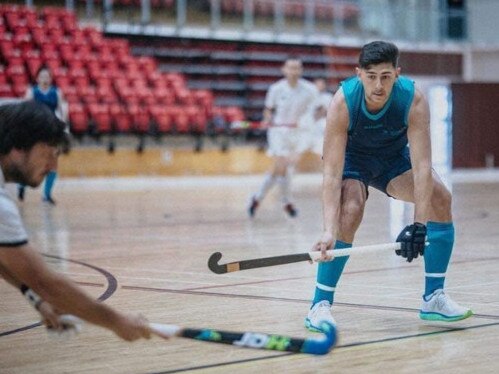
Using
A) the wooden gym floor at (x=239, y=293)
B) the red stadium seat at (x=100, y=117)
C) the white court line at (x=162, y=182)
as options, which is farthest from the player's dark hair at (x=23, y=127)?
the red stadium seat at (x=100, y=117)

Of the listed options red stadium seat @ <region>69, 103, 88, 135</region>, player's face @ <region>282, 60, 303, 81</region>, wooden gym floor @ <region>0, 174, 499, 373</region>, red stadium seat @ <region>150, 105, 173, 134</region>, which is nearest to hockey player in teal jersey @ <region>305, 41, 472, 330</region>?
wooden gym floor @ <region>0, 174, 499, 373</region>

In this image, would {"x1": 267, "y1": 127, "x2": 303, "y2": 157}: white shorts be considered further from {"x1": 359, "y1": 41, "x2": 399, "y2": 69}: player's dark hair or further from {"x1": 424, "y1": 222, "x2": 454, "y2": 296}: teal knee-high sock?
{"x1": 359, "y1": 41, "x2": 399, "y2": 69}: player's dark hair

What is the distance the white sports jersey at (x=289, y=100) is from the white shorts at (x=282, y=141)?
97 millimetres

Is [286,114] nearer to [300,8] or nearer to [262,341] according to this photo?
[262,341]

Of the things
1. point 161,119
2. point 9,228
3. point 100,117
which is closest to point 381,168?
point 9,228

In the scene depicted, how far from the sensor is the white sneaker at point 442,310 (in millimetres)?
5883

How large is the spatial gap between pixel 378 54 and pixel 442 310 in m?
1.42

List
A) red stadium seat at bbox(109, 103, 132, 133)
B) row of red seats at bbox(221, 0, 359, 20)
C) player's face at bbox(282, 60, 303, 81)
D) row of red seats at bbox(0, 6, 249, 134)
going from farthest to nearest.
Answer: row of red seats at bbox(221, 0, 359, 20) → red stadium seat at bbox(109, 103, 132, 133) → row of red seats at bbox(0, 6, 249, 134) → player's face at bbox(282, 60, 303, 81)

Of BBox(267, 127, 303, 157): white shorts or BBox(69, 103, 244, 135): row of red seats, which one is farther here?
BBox(69, 103, 244, 135): row of red seats

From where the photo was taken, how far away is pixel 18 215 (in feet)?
12.9

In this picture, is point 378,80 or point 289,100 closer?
point 378,80

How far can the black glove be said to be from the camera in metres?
5.62

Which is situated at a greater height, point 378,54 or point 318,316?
point 378,54

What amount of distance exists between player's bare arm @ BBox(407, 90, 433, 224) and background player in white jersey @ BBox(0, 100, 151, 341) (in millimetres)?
2311
